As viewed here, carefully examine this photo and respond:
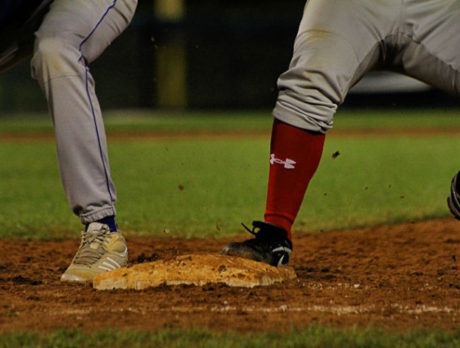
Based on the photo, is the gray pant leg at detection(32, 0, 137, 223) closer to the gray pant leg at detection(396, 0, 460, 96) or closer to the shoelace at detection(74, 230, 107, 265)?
the shoelace at detection(74, 230, 107, 265)

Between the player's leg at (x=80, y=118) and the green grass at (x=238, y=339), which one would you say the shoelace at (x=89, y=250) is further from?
the green grass at (x=238, y=339)

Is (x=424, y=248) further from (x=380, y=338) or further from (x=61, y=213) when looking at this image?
(x=61, y=213)

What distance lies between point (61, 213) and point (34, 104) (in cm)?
1421

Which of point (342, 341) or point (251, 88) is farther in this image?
point (251, 88)

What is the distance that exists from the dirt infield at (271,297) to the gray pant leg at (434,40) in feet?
2.85

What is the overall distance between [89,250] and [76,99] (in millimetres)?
628

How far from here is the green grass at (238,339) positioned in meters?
2.47

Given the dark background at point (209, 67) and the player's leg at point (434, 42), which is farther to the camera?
the dark background at point (209, 67)

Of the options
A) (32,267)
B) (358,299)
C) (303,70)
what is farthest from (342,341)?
(32,267)

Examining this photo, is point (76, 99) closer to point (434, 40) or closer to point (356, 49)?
point (356, 49)

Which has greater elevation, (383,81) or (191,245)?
(191,245)

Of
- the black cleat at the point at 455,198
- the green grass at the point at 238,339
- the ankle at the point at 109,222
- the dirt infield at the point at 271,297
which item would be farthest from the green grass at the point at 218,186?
the green grass at the point at 238,339

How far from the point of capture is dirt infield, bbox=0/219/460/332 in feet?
9.07

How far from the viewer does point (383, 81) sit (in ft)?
65.4
